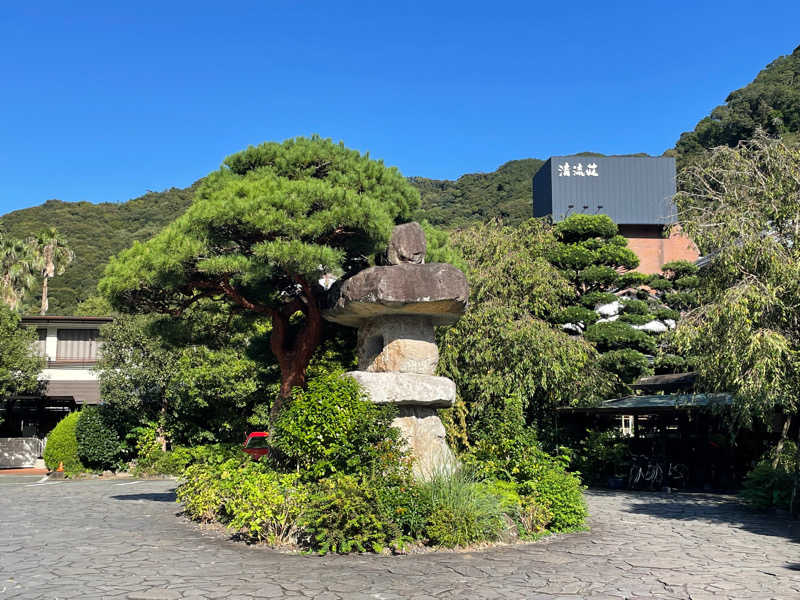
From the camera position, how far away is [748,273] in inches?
421

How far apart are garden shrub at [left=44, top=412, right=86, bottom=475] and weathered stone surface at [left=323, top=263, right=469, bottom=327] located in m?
15.8

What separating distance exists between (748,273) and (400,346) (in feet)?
18.4

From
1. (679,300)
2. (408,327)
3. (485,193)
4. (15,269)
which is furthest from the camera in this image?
(485,193)

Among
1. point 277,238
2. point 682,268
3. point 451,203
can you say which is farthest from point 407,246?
point 451,203

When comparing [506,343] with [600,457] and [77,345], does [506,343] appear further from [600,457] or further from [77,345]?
[77,345]

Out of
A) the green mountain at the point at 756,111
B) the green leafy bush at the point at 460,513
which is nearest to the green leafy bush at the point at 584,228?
the green leafy bush at the point at 460,513

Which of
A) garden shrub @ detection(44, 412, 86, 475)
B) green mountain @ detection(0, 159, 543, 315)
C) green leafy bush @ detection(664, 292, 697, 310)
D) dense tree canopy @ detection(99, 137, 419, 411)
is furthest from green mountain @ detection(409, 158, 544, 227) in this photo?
dense tree canopy @ detection(99, 137, 419, 411)

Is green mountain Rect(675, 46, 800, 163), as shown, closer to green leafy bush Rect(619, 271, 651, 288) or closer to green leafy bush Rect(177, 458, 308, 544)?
green leafy bush Rect(619, 271, 651, 288)

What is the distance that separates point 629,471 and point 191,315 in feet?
39.7

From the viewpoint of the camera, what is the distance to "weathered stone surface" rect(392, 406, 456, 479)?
10469 millimetres

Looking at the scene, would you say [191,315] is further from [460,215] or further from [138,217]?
[138,217]

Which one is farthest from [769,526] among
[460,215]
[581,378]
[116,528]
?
[460,215]

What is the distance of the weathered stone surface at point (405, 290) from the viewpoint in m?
10.4

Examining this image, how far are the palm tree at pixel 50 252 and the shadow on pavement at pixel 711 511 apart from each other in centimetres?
3244
